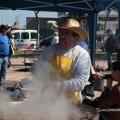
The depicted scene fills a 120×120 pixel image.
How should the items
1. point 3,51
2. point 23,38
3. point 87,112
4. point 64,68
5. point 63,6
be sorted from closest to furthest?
point 87,112, point 64,68, point 3,51, point 63,6, point 23,38

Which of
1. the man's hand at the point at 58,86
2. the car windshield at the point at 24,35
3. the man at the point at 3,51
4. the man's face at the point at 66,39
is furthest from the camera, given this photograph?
the car windshield at the point at 24,35

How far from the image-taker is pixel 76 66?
3.05 metres

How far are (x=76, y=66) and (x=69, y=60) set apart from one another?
89 mm

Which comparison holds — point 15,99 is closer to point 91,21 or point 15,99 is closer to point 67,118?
point 67,118

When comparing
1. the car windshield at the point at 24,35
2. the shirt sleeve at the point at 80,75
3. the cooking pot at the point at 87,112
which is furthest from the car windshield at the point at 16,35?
the cooking pot at the point at 87,112

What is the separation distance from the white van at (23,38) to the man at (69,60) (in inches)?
1091

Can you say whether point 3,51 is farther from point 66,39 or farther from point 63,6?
point 66,39

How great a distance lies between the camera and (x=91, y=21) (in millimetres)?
10000

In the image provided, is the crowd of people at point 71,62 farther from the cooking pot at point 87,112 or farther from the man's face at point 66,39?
the cooking pot at point 87,112

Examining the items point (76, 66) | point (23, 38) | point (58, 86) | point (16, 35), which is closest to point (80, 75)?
point (76, 66)

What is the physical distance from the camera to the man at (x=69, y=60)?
3.03 m

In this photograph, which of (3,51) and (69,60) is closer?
(69,60)

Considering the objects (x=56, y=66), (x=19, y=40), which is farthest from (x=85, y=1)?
(x=19, y=40)

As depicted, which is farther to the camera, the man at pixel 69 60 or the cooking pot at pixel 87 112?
the man at pixel 69 60
